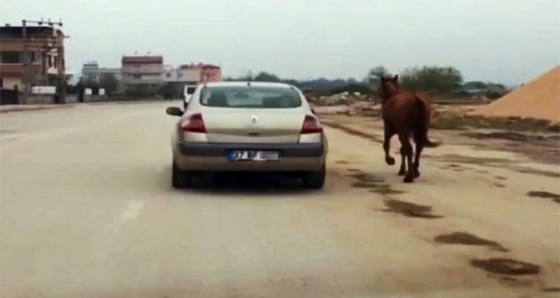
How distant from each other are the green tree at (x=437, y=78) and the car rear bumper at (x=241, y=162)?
4151 inches

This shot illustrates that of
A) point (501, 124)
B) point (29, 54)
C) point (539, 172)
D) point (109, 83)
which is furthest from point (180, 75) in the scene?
point (539, 172)

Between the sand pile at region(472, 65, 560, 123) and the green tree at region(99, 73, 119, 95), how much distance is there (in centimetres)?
11054

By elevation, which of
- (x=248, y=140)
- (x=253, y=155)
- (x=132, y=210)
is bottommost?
(x=132, y=210)

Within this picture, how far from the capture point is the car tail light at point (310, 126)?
568 inches

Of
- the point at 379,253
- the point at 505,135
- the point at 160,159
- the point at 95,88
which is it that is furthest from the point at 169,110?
the point at 95,88

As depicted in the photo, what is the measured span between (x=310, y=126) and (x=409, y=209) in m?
2.04

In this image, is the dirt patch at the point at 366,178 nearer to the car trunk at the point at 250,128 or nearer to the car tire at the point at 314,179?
the car tire at the point at 314,179

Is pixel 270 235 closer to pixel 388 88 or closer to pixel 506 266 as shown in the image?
pixel 506 266

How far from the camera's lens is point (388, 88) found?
59.0 ft

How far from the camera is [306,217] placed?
40.0ft

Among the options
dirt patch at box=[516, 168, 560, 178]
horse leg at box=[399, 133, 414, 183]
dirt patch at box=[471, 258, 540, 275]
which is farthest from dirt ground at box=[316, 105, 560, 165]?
dirt patch at box=[471, 258, 540, 275]

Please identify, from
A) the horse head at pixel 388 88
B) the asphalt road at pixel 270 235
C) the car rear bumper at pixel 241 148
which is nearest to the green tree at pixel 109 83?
the horse head at pixel 388 88

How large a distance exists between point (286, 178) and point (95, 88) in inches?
5568

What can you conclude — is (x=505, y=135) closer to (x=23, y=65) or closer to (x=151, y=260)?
(x=151, y=260)
